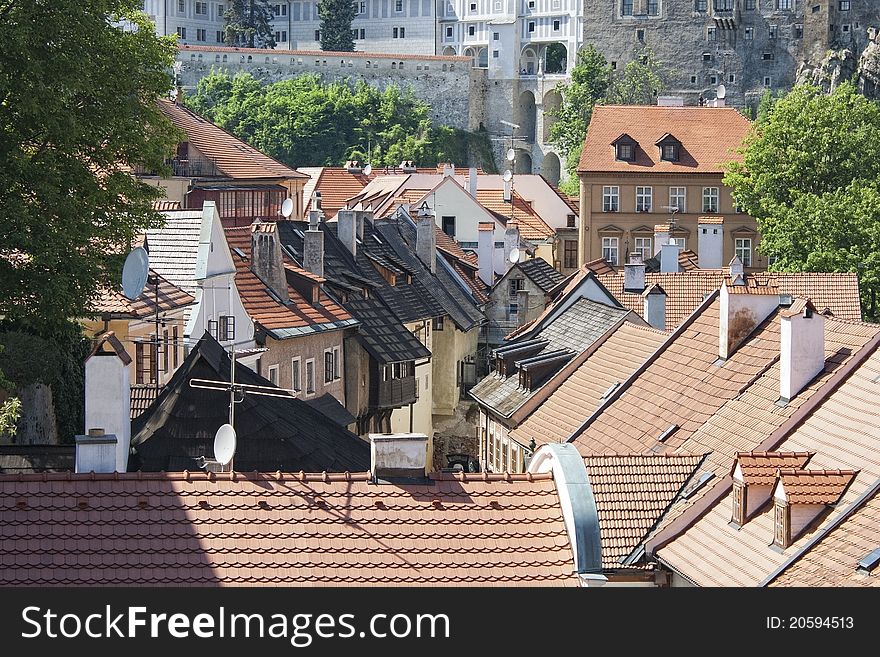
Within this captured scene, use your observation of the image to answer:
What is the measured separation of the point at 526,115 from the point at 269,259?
83.6 meters

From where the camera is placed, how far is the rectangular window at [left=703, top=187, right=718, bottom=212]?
61719 mm

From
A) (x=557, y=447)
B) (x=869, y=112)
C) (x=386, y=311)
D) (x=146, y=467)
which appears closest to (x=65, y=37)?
(x=146, y=467)

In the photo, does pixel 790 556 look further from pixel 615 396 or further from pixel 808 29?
pixel 808 29

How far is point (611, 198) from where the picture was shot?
2446 inches

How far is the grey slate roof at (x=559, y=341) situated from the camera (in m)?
29.7

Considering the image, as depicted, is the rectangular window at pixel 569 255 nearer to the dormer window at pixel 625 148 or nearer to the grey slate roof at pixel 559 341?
the dormer window at pixel 625 148

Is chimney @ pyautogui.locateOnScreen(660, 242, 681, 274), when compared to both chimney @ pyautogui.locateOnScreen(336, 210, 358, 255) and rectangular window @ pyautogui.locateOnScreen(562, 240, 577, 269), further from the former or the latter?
rectangular window @ pyautogui.locateOnScreen(562, 240, 577, 269)

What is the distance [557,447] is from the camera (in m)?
13.1

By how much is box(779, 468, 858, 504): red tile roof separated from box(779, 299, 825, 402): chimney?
137 inches

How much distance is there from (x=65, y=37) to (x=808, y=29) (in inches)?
3500

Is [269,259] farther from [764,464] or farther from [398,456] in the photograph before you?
[398,456]

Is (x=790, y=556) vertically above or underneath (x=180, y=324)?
underneath

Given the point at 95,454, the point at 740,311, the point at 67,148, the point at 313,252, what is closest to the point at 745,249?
the point at 313,252

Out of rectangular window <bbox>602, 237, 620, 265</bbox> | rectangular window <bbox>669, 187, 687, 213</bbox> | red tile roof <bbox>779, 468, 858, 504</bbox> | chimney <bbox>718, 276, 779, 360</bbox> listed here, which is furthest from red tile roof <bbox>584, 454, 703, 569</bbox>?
rectangular window <bbox>669, 187, 687, 213</bbox>
